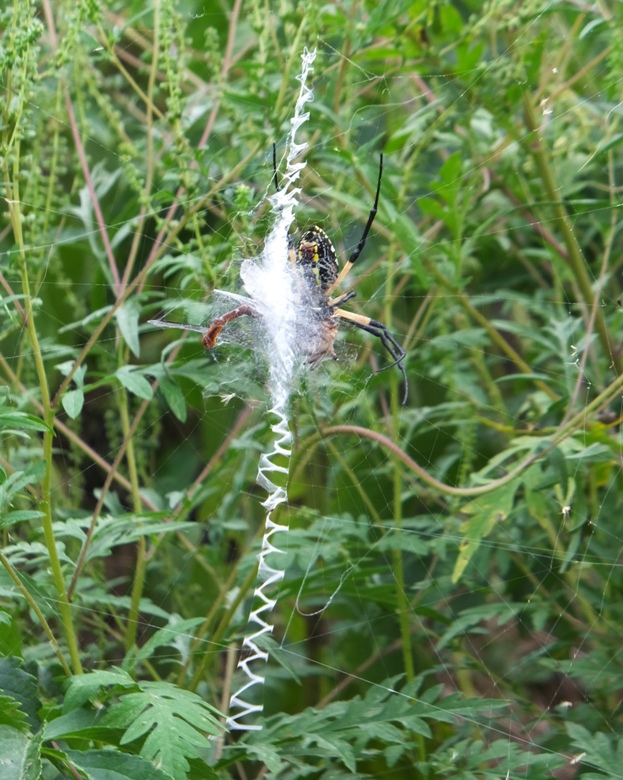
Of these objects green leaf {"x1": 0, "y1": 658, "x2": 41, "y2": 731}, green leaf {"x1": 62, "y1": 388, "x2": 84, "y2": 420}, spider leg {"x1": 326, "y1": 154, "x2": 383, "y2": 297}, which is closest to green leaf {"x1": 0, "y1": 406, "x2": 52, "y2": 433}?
green leaf {"x1": 62, "y1": 388, "x2": 84, "y2": 420}

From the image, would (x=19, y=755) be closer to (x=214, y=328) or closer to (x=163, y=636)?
(x=163, y=636)

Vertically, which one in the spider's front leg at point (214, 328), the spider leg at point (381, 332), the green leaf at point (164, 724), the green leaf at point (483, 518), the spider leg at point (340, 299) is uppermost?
the spider's front leg at point (214, 328)

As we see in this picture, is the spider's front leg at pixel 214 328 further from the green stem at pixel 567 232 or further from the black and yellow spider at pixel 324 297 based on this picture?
Answer: the green stem at pixel 567 232

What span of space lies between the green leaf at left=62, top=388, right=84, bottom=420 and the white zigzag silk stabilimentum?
0.39m

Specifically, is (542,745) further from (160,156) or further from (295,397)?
(160,156)

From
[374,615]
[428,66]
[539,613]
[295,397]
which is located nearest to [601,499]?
[539,613]

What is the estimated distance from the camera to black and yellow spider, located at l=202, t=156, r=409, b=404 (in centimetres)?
172

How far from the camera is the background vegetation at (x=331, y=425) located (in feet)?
4.17

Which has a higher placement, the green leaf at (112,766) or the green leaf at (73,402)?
the green leaf at (73,402)

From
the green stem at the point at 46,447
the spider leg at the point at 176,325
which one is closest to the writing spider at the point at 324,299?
the spider leg at the point at 176,325

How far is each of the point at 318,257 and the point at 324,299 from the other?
0.10 meters

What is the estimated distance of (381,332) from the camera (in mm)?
1703

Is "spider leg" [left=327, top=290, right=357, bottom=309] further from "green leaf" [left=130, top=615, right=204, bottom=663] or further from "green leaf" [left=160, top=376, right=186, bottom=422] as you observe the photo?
"green leaf" [left=130, top=615, right=204, bottom=663]

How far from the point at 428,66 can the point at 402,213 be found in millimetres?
421
